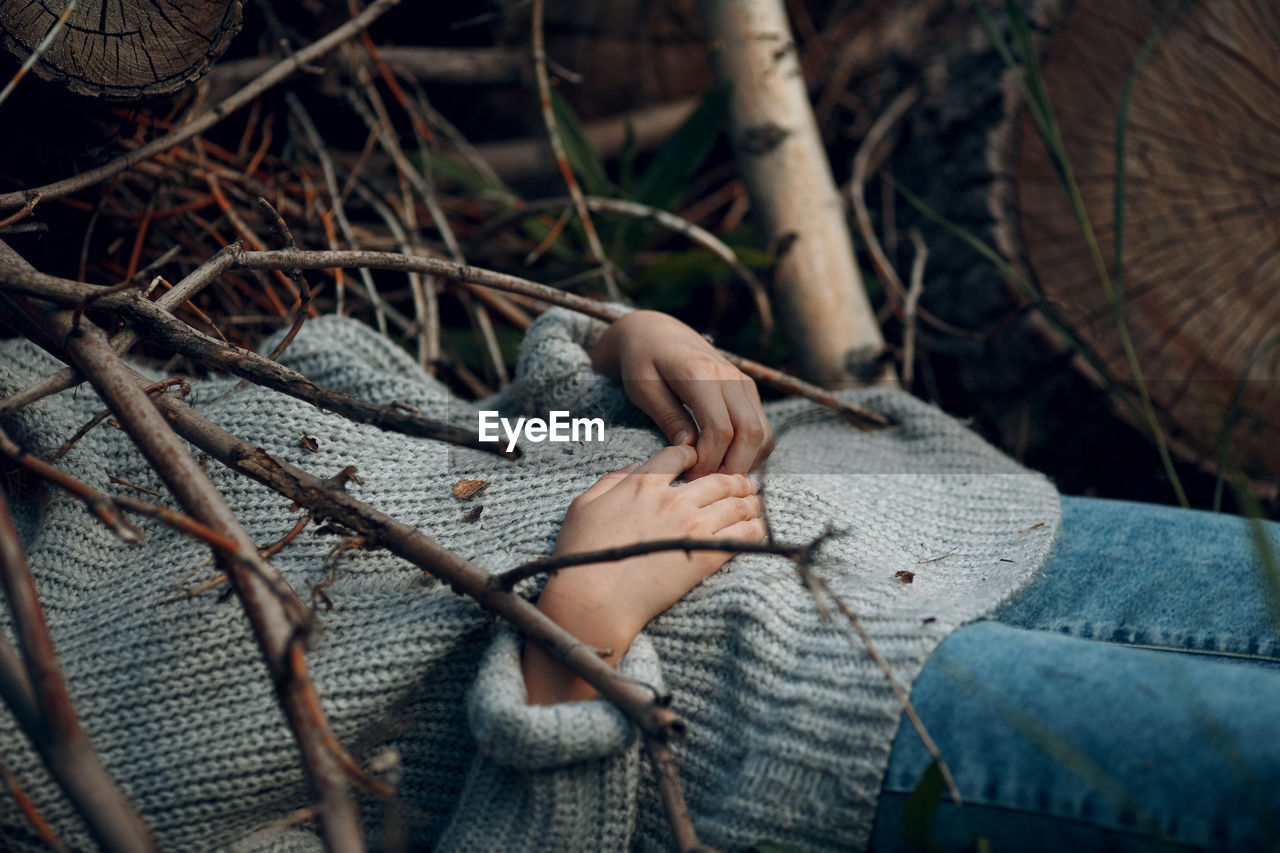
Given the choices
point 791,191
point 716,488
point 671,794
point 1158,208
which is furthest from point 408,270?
point 1158,208

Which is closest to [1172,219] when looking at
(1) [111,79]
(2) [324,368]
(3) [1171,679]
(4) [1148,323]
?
(4) [1148,323]

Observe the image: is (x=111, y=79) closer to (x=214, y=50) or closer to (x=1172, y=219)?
(x=214, y=50)

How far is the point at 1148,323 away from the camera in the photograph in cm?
142

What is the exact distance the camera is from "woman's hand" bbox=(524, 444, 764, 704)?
0.80m

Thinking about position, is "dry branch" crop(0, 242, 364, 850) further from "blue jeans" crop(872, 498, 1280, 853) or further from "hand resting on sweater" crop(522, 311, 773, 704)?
"blue jeans" crop(872, 498, 1280, 853)

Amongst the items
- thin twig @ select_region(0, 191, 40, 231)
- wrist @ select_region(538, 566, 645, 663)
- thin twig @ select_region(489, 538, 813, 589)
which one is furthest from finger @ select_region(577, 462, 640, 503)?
thin twig @ select_region(0, 191, 40, 231)

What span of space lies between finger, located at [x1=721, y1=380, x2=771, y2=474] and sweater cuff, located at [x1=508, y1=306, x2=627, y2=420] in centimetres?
16

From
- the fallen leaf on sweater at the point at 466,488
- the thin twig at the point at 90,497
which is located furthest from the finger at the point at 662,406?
the thin twig at the point at 90,497

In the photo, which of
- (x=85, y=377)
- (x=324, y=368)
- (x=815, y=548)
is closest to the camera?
(x=815, y=548)

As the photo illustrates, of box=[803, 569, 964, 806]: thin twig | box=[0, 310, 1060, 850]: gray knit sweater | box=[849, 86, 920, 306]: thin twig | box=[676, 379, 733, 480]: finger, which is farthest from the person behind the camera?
box=[849, 86, 920, 306]: thin twig

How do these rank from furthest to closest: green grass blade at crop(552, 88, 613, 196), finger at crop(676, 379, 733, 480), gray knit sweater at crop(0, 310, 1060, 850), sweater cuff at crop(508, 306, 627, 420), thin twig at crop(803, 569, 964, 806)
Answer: green grass blade at crop(552, 88, 613, 196)
sweater cuff at crop(508, 306, 627, 420)
finger at crop(676, 379, 733, 480)
gray knit sweater at crop(0, 310, 1060, 850)
thin twig at crop(803, 569, 964, 806)

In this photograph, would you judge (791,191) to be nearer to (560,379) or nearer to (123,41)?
(560,379)

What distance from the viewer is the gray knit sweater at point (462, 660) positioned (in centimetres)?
77

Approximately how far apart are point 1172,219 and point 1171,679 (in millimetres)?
1053
